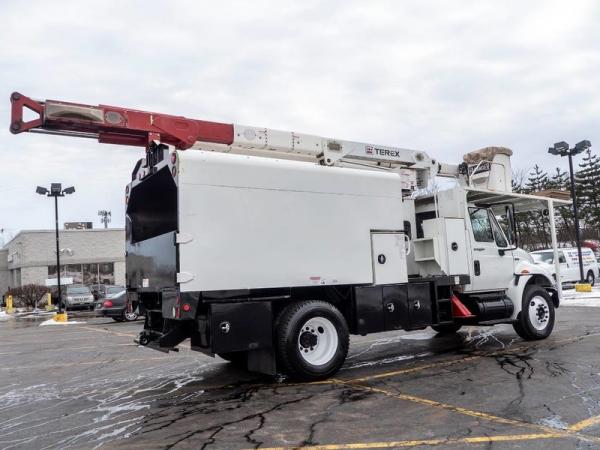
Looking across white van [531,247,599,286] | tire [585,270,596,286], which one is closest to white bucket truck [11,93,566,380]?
white van [531,247,599,286]

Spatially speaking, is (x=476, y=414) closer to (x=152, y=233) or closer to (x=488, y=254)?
(x=488, y=254)

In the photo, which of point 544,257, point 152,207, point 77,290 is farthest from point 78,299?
point 152,207

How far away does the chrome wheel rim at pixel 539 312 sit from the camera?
9.82 meters

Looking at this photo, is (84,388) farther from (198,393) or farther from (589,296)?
(589,296)

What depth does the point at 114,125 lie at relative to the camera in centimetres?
690

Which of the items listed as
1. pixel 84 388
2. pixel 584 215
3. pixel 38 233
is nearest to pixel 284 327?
pixel 84 388

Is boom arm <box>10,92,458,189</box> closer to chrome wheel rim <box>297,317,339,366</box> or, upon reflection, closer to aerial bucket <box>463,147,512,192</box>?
aerial bucket <box>463,147,512,192</box>

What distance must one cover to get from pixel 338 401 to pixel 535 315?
17.9ft

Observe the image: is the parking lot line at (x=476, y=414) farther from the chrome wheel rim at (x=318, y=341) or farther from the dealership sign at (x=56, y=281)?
the dealership sign at (x=56, y=281)

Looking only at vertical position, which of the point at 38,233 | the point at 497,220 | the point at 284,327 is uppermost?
the point at 38,233

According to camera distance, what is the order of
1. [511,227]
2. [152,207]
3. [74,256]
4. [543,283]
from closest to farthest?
[152,207]
[511,227]
[543,283]
[74,256]

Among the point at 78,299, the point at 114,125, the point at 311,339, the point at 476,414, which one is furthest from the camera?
the point at 78,299

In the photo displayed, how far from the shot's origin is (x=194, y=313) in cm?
632

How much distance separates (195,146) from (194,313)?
2.47m
